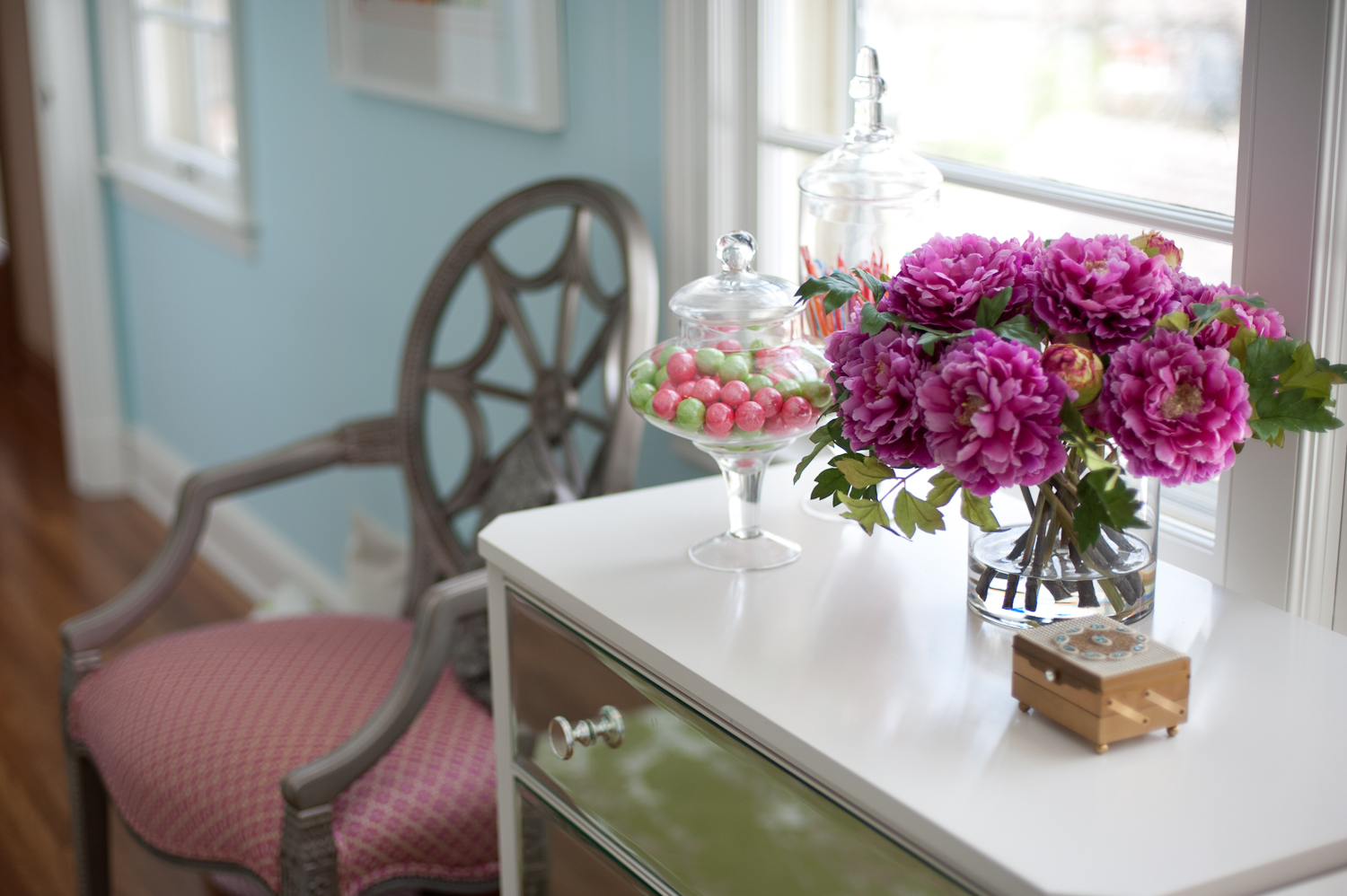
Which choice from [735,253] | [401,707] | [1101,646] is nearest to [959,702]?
[1101,646]

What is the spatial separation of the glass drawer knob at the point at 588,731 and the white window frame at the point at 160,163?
84.6 inches

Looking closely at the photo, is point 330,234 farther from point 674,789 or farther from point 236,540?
point 674,789

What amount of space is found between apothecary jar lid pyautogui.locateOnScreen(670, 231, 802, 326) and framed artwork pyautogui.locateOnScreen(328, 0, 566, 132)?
91 cm

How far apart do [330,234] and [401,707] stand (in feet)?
4.94

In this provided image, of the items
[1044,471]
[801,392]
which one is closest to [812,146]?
[801,392]

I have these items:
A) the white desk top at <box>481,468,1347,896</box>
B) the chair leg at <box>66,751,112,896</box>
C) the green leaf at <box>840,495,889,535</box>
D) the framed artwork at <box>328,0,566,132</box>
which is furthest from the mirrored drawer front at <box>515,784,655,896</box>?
the framed artwork at <box>328,0,566,132</box>

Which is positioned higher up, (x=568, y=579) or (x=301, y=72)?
(x=301, y=72)

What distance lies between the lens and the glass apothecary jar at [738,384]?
1.03 meters

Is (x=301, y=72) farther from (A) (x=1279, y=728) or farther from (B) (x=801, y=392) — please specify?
(A) (x=1279, y=728)

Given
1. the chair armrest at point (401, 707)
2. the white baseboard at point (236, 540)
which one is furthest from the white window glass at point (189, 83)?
the chair armrest at point (401, 707)

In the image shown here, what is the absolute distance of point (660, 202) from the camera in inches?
70.1

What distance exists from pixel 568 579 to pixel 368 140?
1.61 meters

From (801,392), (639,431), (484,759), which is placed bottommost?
(484,759)

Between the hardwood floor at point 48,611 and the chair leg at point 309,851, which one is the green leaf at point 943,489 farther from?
the hardwood floor at point 48,611
